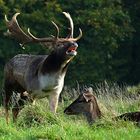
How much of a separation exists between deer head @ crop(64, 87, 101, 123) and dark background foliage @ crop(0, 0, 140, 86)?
2203cm

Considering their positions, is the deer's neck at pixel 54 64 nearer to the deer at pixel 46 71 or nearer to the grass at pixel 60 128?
the deer at pixel 46 71

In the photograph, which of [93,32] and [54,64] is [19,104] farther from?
[93,32]

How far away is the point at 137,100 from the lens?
1873cm

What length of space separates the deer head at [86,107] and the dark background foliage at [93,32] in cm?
2203

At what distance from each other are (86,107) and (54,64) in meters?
1.22

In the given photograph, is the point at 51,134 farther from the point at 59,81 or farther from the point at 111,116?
the point at 59,81

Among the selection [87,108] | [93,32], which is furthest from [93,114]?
[93,32]

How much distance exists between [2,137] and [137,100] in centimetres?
675

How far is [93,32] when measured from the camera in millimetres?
41469

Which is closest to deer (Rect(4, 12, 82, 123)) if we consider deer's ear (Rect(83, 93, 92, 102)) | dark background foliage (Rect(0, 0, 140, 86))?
deer's ear (Rect(83, 93, 92, 102))

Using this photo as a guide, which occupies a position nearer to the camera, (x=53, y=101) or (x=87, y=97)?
(x=87, y=97)

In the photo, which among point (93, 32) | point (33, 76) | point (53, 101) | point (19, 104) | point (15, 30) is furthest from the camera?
point (93, 32)

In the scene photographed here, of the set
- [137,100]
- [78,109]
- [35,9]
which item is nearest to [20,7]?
[35,9]

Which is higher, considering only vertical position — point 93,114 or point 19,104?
point 93,114
